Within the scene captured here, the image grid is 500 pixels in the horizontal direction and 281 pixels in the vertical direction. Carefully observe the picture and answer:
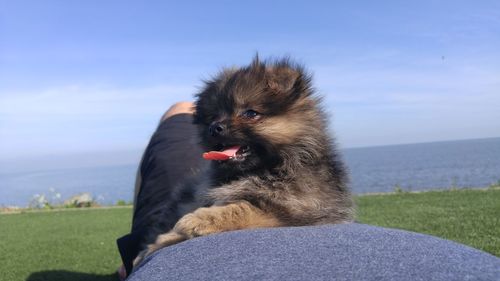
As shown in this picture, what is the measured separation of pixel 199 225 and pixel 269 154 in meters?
0.80

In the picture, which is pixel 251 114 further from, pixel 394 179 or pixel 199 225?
pixel 394 179

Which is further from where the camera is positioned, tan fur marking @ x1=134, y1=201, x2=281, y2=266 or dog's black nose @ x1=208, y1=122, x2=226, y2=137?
dog's black nose @ x1=208, y1=122, x2=226, y2=137

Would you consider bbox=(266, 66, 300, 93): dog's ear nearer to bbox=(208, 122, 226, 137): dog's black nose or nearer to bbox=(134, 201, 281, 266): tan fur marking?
bbox=(208, 122, 226, 137): dog's black nose

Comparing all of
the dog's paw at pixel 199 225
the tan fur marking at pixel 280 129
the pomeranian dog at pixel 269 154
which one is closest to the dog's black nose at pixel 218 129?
the pomeranian dog at pixel 269 154

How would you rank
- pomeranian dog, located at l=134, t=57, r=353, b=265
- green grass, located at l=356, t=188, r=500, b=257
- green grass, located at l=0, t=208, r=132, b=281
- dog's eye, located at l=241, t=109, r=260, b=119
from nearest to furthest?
pomeranian dog, located at l=134, t=57, r=353, b=265 < dog's eye, located at l=241, t=109, r=260, b=119 < green grass, located at l=0, t=208, r=132, b=281 < green grass, located at l=356, t=188, r=500, b=257

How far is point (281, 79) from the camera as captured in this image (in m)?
3.30

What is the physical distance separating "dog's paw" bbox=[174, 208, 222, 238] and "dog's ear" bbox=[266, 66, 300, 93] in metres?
1.04

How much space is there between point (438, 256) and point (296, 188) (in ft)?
4.56

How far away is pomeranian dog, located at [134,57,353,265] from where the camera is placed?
2863mm

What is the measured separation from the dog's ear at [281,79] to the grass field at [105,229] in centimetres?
342

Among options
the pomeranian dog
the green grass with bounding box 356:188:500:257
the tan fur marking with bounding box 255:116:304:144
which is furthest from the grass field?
the tan fur marking with bounding box 255:116:304:144

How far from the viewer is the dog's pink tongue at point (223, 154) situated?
3037 mm

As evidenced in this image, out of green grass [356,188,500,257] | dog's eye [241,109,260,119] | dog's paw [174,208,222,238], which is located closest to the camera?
dog's paw [174,208,222,238]

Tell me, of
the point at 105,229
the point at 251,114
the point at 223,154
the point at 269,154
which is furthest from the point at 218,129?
the point at 105,229
